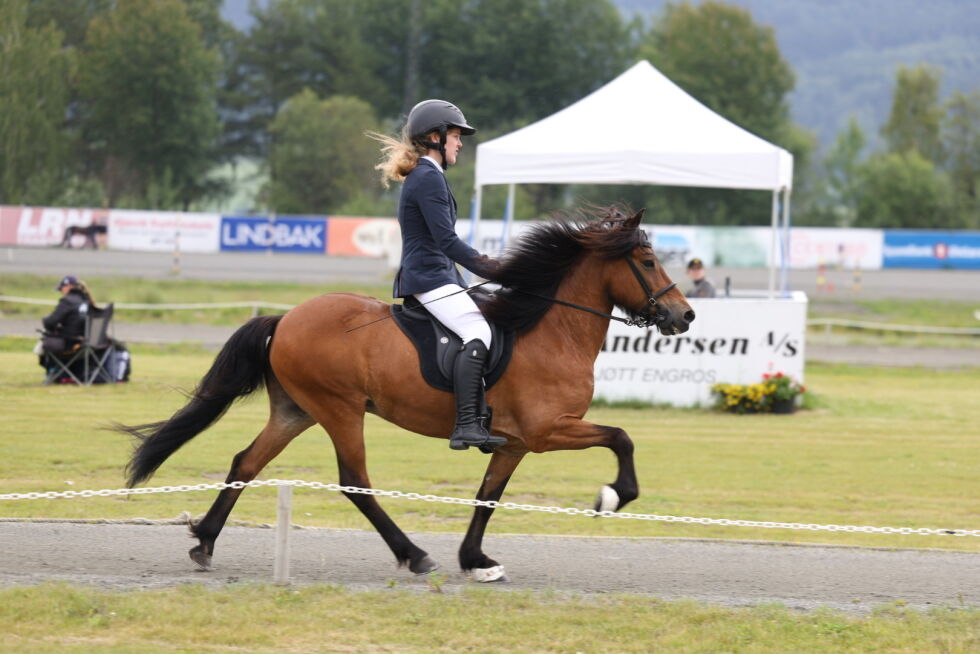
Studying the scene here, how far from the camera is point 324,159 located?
66.4m

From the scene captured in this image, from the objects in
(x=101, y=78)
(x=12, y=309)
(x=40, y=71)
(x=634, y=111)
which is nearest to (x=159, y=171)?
(x=101, y=78)

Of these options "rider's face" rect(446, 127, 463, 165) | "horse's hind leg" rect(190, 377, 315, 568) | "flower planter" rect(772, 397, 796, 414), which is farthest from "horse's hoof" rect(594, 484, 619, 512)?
"flower planter" rect(772, 397, 796, 414)

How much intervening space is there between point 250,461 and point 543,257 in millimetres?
2177

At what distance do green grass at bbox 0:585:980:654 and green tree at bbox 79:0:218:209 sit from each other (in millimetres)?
58528

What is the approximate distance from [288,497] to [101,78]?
63.1m

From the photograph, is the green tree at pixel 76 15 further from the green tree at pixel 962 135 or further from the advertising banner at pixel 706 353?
the green tree at pixel 962 135

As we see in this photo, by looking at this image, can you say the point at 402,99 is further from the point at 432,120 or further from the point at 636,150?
the point at 432,120

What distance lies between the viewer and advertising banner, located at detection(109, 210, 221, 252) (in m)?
43.6

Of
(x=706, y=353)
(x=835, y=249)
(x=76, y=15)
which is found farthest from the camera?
(x=76, y=15)

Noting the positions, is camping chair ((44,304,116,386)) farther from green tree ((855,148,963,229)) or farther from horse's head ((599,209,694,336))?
green tree ((855,148,963,229))

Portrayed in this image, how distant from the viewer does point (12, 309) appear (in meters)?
26.9

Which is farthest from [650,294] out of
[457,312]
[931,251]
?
[931,251]

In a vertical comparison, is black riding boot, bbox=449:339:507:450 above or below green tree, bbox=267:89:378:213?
below

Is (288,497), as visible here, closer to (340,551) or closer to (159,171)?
(340,551)
